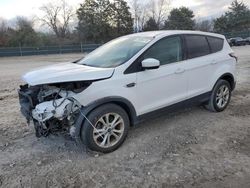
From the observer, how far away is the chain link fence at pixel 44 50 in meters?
42.8

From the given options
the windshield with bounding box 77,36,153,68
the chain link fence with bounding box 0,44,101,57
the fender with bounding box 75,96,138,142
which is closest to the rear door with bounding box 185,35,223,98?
the windshield with bounding box 77,36,153,68

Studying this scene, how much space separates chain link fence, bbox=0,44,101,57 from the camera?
1687 inches

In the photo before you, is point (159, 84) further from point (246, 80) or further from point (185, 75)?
point (246, 80)

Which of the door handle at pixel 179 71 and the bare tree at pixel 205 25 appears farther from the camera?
the bare tree at pixel 205 25

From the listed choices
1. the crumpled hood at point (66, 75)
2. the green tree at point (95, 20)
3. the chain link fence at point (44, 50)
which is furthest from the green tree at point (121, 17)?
the crumpled hood at point (66, 75)

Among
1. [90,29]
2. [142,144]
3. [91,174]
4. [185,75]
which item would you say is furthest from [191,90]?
[90,29]

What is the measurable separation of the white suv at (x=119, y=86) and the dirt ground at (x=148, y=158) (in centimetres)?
37

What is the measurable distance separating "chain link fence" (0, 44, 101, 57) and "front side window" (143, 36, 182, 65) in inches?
1617

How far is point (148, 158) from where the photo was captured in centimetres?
424

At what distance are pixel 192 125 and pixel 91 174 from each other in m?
2.33

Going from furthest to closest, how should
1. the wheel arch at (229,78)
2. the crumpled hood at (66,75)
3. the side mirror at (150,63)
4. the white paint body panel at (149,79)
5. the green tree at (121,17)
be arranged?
1. the green tree at (121,17)
2. the wheel arch at (229,78)
3. the side mirror at (150,63)
4. the white paint body panel at (149,79)
5. the crumpled hood at (66,75)

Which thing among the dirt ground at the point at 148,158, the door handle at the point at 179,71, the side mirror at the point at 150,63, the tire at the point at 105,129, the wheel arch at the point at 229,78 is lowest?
the dirt ground at the point at 148,158

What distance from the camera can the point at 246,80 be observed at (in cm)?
950

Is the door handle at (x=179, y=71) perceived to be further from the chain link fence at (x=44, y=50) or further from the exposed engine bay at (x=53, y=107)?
the chain link fence at (x=44, y=50)
